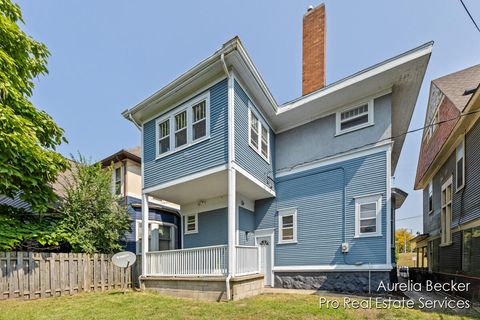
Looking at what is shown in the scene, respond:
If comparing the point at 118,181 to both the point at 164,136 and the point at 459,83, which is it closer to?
the point at 164,136

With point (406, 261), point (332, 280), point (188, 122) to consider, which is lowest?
point (406, 261)

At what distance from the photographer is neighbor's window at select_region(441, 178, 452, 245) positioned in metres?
10.6

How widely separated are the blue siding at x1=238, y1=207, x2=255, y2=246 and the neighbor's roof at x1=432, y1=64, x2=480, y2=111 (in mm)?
9135

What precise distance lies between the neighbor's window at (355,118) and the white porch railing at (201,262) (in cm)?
541

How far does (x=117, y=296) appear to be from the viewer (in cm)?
796

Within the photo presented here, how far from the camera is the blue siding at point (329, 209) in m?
8.41

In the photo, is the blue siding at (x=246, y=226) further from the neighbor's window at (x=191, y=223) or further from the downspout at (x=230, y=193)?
the downspout at (x=230, y=193)

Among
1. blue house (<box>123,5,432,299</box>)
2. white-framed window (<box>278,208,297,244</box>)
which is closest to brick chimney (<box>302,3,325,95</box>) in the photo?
blue house (<box>123,5,432,299</box>)

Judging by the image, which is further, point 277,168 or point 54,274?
point 277,168

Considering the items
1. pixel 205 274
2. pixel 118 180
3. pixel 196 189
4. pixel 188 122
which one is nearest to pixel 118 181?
pixel 118 180

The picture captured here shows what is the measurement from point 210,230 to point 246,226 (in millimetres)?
1584

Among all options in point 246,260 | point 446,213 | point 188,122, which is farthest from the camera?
point 446,213

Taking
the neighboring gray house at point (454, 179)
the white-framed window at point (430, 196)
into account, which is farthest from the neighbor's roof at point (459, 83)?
the white-framed window at point (430, 196)

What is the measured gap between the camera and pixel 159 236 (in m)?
12.8
